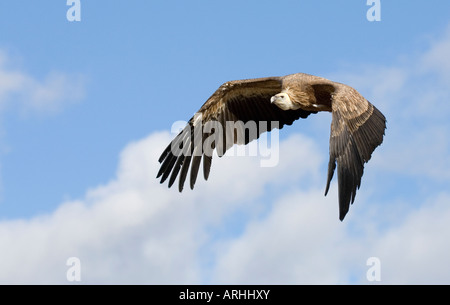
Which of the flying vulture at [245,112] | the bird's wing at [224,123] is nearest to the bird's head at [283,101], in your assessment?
the flying vulture at [245,112]

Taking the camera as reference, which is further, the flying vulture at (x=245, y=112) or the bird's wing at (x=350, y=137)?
the flying vulture at (x=245, y=112)

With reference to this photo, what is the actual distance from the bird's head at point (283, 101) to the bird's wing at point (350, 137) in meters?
1.20

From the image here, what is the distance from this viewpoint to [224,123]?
568 inches

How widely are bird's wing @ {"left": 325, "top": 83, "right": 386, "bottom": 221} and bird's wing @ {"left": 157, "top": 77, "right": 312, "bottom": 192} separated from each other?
7.22 ft

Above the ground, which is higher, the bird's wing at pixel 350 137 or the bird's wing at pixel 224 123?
the bird's wing at pixel 224 123

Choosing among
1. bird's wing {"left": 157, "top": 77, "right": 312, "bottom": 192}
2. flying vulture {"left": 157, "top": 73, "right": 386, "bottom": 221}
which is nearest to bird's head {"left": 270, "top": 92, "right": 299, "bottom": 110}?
flying vulture {"left": 157, "top": 73, "right": 386, "bottom": 221}

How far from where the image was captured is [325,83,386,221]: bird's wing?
1054cm

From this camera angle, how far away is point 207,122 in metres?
14.4

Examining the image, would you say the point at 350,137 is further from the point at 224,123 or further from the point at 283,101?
the point at 224,123

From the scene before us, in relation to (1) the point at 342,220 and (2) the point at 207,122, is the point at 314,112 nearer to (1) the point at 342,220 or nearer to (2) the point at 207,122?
(2) the point at 207,122

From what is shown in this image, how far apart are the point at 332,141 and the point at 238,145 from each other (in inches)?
144

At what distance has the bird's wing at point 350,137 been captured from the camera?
10539 mm

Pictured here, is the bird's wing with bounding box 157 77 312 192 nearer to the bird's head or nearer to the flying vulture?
the flying vulture

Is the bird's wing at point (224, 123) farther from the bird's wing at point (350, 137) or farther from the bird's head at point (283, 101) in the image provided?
the bird's wing at point (350, 137)
